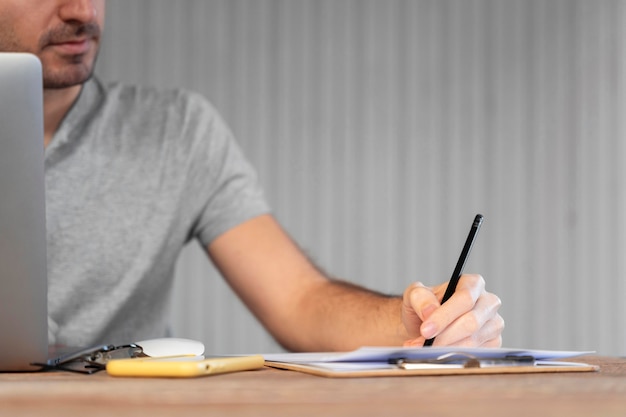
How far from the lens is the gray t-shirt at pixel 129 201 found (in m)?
1.56

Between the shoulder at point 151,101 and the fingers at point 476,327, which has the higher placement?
the shoulder at point 151,101

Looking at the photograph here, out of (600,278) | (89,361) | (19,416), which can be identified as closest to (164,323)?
(89,361)

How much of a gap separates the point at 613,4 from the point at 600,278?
3.37 ft

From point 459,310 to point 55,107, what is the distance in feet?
3.39

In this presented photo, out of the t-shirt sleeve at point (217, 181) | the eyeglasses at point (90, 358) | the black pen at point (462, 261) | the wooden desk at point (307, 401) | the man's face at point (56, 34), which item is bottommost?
the wooden desk at point (307, 401)

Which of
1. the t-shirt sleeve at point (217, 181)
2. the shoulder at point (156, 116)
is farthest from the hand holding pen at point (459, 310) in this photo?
the shoulder at point (156, 116)

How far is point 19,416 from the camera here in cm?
48

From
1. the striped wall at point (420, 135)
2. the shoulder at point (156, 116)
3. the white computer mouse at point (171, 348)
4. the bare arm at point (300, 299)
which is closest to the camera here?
the white computer mouse at point (171, 348)

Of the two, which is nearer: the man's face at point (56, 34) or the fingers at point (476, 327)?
the fingers at point (476, 327)

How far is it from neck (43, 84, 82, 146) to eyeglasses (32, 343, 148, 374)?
0.93 m

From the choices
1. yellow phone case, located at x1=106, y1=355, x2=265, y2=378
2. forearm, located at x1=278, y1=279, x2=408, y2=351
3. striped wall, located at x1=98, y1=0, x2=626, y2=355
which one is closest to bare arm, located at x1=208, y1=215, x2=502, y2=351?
forearm, located at x1=278, y1=279, x2=408, y2=351

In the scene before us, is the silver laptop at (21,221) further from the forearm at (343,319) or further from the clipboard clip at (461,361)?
the forearm at (343,319)

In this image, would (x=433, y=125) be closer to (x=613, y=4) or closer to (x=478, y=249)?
(x=478, y=249)

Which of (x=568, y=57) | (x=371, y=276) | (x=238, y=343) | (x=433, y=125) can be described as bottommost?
(x=238, y=343)
